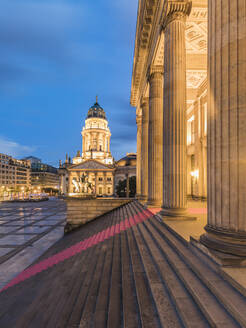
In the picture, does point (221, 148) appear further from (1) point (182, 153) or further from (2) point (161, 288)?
(1) point (182, 153)

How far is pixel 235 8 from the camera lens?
4793mm

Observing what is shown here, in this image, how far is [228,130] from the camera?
4852 mm

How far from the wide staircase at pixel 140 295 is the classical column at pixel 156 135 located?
279 inches

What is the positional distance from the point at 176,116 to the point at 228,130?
5.34 metres

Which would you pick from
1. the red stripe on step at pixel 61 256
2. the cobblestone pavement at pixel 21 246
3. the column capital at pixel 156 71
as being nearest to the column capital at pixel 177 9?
the column capital at pixel 156 71

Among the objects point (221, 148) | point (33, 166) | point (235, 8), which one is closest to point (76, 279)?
point (221, 148)

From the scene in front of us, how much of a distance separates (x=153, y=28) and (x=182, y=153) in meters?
12.2

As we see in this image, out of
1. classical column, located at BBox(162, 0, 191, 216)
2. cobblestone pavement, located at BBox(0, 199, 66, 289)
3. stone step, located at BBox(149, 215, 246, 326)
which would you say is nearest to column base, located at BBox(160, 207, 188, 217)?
classical column, located at BBox(162, 0, 191, 216)

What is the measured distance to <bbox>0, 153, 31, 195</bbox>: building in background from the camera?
387 feet

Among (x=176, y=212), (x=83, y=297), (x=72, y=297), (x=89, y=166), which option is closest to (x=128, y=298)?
(x=83, y=297)

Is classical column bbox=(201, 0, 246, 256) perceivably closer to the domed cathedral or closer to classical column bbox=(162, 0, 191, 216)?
classical column bbox=(162, 0, 191, 216)

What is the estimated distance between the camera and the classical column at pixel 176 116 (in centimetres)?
977

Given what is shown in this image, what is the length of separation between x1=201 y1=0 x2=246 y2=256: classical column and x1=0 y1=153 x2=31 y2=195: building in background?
412 ft

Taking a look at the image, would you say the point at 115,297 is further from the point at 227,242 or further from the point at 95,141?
the point at 95,141
